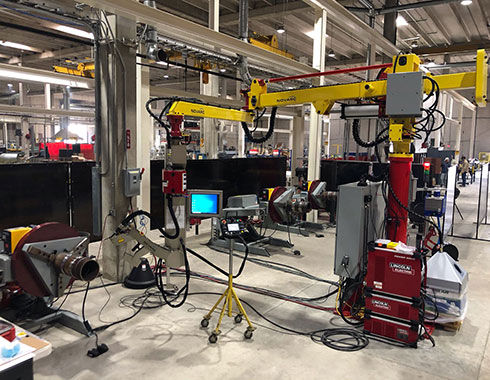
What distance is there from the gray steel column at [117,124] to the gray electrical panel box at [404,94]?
2640 mm

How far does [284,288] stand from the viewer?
427 cm

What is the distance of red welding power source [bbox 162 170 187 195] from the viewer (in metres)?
3.29

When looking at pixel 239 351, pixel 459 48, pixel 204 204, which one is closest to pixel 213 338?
pixel 239 351

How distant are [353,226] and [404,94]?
121 cm

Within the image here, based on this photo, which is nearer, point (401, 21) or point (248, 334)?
point (248, 334)

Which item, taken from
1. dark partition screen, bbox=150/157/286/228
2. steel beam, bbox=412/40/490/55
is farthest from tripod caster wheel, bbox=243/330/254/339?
steel beam, bbox=412/40/490/55

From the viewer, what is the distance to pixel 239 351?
2910 millimetres

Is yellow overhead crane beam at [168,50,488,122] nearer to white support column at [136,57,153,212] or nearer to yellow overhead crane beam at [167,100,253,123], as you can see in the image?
yellow overhead crane beam at [167,100,253,123]

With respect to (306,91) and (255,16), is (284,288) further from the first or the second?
(255,16)

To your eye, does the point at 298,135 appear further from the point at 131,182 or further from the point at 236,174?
the point at 131,182

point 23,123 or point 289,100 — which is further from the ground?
point 23,123

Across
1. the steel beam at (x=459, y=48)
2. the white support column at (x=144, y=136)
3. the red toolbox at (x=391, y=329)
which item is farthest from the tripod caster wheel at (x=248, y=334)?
the steel beam at (x=459, y=48)

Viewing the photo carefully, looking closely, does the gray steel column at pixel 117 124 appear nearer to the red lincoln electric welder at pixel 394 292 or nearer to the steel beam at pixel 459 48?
the red lincoln electric welder at pixel 394 292

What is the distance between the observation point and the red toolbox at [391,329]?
119 inches
